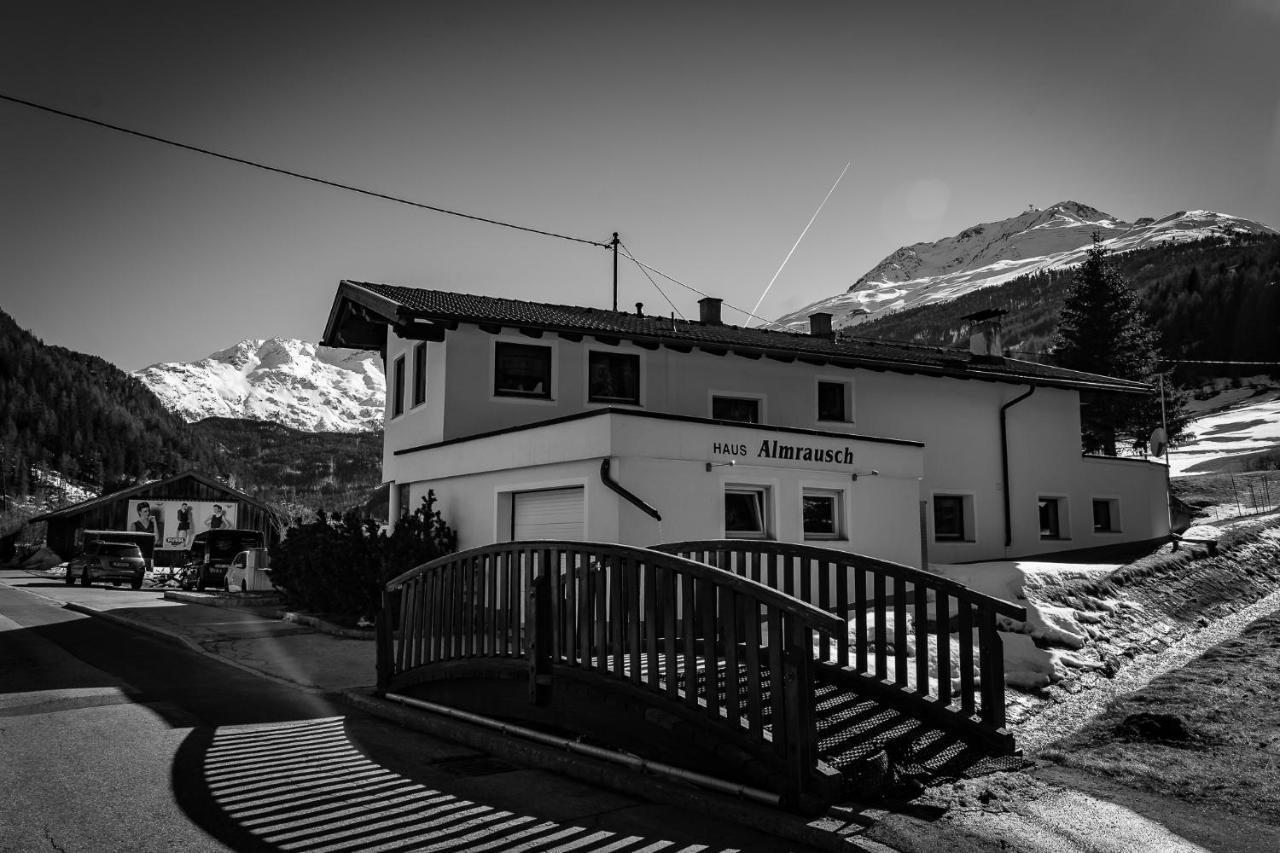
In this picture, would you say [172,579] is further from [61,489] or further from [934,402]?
[61,489]

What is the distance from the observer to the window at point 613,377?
62.3ft

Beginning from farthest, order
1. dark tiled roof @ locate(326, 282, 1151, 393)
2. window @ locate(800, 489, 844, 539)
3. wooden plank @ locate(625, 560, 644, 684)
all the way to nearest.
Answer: dark tiled roof @ locate(326, 282, 1151, 393) → window @ locate(800, 489, 844, 539) → wooden plank @ locate(625, 560, 644, 684)

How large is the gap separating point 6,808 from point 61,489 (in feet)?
321

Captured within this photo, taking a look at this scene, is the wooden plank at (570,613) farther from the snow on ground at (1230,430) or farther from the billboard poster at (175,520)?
the billboard poster at (175,520)

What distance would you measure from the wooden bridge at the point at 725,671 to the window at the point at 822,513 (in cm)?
878

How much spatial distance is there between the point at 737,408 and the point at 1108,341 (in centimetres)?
2920

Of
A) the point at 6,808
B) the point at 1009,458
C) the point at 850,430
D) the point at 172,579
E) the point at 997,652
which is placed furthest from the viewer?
the point at 172,579

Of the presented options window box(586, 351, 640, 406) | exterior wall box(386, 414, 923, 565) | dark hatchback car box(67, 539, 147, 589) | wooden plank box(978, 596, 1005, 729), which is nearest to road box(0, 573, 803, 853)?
wooden plank box(978, 596, 1005, 729)

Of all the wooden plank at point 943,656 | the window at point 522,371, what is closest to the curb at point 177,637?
the wooden plank at point 943,656

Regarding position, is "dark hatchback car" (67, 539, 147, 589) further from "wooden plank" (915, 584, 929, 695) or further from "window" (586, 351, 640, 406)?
"wooden plank" (915, 584, 929, 695)

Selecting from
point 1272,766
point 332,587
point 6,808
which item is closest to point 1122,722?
point 1272,766

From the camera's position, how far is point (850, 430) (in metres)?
21.2

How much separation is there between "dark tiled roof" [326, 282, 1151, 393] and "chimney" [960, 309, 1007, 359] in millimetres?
208

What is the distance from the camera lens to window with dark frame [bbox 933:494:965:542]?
2183 cm
